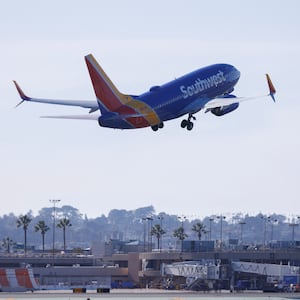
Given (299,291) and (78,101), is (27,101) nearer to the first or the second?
(78,101)

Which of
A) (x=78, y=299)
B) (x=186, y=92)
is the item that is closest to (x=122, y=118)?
(x=186, y=92)

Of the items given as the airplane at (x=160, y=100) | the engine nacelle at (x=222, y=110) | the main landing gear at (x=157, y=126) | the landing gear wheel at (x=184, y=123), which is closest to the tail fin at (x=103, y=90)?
the airplane at (x=160, y=100)

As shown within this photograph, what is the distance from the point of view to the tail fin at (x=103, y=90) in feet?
476

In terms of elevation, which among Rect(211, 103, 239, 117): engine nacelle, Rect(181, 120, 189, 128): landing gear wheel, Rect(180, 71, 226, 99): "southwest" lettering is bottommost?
Rect(181, 120, 189, 128): landing gear wheel

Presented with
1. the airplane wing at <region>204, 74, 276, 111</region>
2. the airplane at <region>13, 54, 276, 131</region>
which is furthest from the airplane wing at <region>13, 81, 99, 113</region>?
the airplane wing at <region>204, 74, 276, 111</region>

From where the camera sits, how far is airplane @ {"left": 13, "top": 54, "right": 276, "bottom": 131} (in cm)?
14425

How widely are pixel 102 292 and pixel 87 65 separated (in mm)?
51700

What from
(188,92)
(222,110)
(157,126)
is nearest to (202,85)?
(222,110)

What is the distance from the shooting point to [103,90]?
147 meters

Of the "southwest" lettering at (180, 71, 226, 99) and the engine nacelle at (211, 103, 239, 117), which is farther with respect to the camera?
the engine nacelle at (211, 103, 239, 117)

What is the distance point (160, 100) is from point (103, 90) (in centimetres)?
793

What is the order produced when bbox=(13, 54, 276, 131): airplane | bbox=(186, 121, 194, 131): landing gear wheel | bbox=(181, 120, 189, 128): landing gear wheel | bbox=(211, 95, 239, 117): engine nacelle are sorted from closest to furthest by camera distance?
1. bbox=(13, 54, 276, 131): airplane
2. bbox=(186, 121, 194, 131): landing gear wheel
3. bbox=(181, 120, 189, 128): landing gear wheel
4. bbox=(211, 95, 239, 117): engine nacelle

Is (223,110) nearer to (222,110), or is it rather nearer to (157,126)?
(222,110)

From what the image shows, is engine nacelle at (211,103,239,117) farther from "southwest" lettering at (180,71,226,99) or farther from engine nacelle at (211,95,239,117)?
"southwest" lettering at (180,71,226,99)
